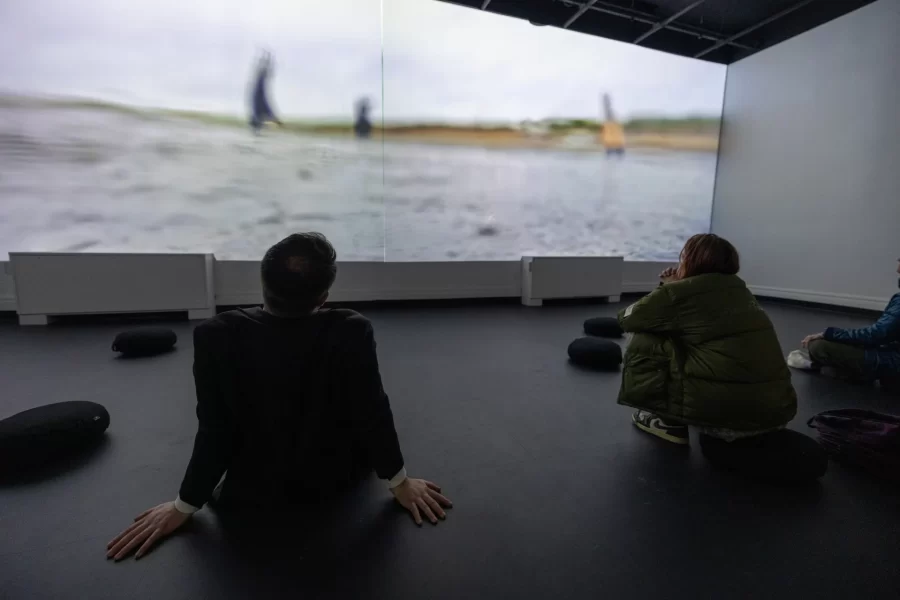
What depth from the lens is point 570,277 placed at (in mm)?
5457

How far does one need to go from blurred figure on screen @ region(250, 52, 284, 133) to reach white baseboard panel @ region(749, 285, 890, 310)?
22.7 feet

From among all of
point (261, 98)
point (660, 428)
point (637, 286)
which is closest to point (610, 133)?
point (637, 286)

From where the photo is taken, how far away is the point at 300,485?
51.0 inches

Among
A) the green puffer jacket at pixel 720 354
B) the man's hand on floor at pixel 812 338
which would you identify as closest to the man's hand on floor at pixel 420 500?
the green puffer jacket at pixel 720 354

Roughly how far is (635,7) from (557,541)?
6.57 m

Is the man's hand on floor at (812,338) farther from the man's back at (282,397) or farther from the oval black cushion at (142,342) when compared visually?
the oval black cushion at (142,342)

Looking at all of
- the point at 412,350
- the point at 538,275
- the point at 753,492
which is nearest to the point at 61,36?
the point at 412,350

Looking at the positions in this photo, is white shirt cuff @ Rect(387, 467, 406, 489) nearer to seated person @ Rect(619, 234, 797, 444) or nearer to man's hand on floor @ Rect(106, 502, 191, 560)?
man's hand on floor @ Rect(106, 502, 191, 560)

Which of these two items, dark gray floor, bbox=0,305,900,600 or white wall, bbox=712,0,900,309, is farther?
white wall, bbox=712,0,900,309

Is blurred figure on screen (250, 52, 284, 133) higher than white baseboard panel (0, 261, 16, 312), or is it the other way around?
blurred figure on screen (250, 52, 284, 133)

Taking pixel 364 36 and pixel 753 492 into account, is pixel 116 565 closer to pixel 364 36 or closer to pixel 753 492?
pixel 753 492

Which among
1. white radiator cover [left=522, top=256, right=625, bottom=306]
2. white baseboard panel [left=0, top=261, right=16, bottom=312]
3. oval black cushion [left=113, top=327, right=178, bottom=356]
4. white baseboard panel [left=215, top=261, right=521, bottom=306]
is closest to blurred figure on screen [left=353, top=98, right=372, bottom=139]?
white baseboard panel [left=215, top=261, right=521, bottom=306]

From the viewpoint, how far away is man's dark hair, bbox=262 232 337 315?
3.59 feet

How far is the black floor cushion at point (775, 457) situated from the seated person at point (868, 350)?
1392 millimetres
